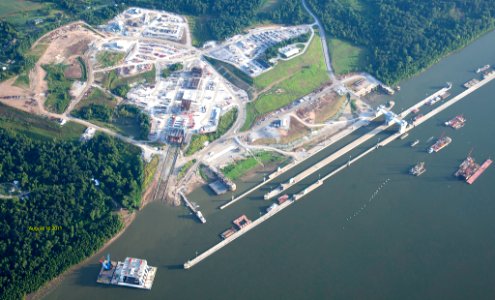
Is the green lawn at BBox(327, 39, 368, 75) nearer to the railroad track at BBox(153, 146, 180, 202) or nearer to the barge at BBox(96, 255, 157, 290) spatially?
the railroad track at BBox(153, 146, 180, 202)

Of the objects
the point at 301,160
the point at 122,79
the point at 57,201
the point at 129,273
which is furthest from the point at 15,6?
the point at 129,273

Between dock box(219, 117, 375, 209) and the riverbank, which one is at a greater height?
dock box(219, 117, 375, 209)

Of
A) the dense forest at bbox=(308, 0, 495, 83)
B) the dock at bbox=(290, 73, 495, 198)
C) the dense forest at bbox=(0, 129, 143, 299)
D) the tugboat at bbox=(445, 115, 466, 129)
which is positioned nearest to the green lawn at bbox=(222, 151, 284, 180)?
the dock at bbox=(290, 73, 495, 198)

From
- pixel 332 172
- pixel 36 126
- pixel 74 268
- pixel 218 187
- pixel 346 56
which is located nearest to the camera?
pixel 74 268

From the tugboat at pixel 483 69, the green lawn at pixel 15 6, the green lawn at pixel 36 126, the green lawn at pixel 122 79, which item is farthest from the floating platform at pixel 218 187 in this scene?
the green lawn at pixel 15 6

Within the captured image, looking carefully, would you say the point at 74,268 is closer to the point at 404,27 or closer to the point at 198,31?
the point at 198,31

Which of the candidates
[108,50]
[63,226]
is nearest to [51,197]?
[63,226]
